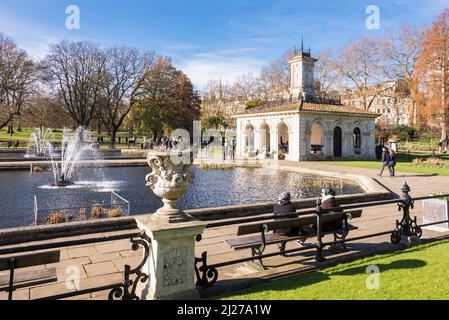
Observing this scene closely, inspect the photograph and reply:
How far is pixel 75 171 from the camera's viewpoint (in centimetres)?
2191

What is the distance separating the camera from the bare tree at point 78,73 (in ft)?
152

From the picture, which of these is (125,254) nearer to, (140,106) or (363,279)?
(363,279)

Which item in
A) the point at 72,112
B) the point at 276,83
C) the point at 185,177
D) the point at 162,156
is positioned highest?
the point at 276,83

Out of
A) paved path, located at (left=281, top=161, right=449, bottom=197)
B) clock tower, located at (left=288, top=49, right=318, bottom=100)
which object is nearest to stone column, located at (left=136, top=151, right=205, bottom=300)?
paved path, located at (left=281, top=161, right=449, bottom=197)

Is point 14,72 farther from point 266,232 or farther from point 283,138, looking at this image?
point 266,232

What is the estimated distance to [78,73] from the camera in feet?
158

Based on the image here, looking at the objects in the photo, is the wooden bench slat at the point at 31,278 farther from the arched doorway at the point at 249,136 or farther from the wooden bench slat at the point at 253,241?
the arched doorway at the point at 249,136

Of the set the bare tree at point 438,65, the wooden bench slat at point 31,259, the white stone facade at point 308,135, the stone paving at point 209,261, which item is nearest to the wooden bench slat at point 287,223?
the stone paving at point 209,261

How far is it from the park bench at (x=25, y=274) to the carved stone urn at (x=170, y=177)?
1.41 meters

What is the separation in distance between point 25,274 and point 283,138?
130 ft

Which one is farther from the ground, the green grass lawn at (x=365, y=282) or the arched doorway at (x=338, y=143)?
the arched doorway at (x=338, y=143)
